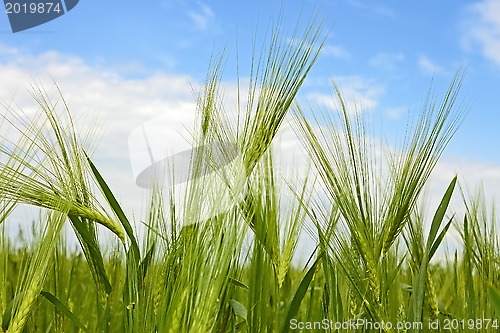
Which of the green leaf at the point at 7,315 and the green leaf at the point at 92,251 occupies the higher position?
the green leaf at the point at 92,251

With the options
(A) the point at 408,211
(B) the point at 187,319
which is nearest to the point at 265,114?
(A) the point at 408,211

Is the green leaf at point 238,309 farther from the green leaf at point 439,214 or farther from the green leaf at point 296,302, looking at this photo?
the green leaf at point 439,214

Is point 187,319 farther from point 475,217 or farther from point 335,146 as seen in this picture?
point 475,217

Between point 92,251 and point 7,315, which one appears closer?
point 7,315

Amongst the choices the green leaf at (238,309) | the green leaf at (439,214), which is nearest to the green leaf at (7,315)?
the green leaf at (238,309)

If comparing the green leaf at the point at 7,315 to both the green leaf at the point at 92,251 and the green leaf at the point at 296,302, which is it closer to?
the green leaf at the point at 92,251

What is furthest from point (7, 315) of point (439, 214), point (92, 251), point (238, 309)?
point (439, 214)

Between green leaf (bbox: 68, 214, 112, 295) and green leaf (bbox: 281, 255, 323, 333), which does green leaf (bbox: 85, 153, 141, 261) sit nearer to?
green leaf (bbox: 68, 214, 112, 295)

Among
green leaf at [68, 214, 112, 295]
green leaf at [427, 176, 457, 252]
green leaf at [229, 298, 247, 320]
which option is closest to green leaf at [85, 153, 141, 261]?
green leaf at [68, 214, 112, 295]

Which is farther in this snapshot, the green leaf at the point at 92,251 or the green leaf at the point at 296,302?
the green leaf at the point at 92,251

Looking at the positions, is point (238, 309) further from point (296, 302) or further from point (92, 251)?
point (92, 251)

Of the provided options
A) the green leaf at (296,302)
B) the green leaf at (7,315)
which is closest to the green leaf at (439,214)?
the green leaf at (296,302)

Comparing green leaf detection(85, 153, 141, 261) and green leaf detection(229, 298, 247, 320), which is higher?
green leaf detection(85, 153, 141, 261)

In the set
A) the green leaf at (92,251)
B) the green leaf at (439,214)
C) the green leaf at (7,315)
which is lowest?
the green leaf at (7,315)
